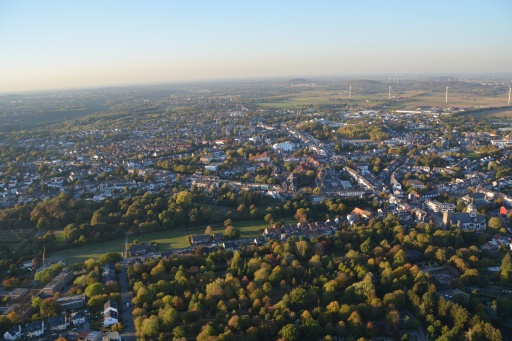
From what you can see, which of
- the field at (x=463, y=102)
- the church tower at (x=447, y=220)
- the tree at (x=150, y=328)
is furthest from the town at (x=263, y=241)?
the field at (x=463, y=102)

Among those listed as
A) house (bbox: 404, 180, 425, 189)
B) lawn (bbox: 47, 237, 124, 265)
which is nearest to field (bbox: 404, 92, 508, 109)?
house (bbox: 404, 180, 425, 189)

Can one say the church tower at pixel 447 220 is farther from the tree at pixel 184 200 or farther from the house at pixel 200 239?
the tree at pixel 184 200

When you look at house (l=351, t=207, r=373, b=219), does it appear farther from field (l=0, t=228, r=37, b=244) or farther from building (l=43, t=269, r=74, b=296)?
field (l=0, t=228, r=37, b=244)

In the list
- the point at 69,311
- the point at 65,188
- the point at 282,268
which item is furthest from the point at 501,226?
the point at 65,188

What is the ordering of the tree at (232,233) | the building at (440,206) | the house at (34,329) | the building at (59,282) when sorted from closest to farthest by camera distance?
1. the house at (34,329)
2. the building at (59,282)
3. the tree at (232,233)
4. the building at (440,206)

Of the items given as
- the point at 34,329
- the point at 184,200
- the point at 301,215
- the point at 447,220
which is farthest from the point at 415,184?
the point at 34,329

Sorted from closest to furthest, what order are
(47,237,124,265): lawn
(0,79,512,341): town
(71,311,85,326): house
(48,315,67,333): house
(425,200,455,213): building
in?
(0,79,512,341): town < (48,315,67,333): house < (71,311,85,326): house < (47,237,124,265): lawn < (425,200,455,213): building
